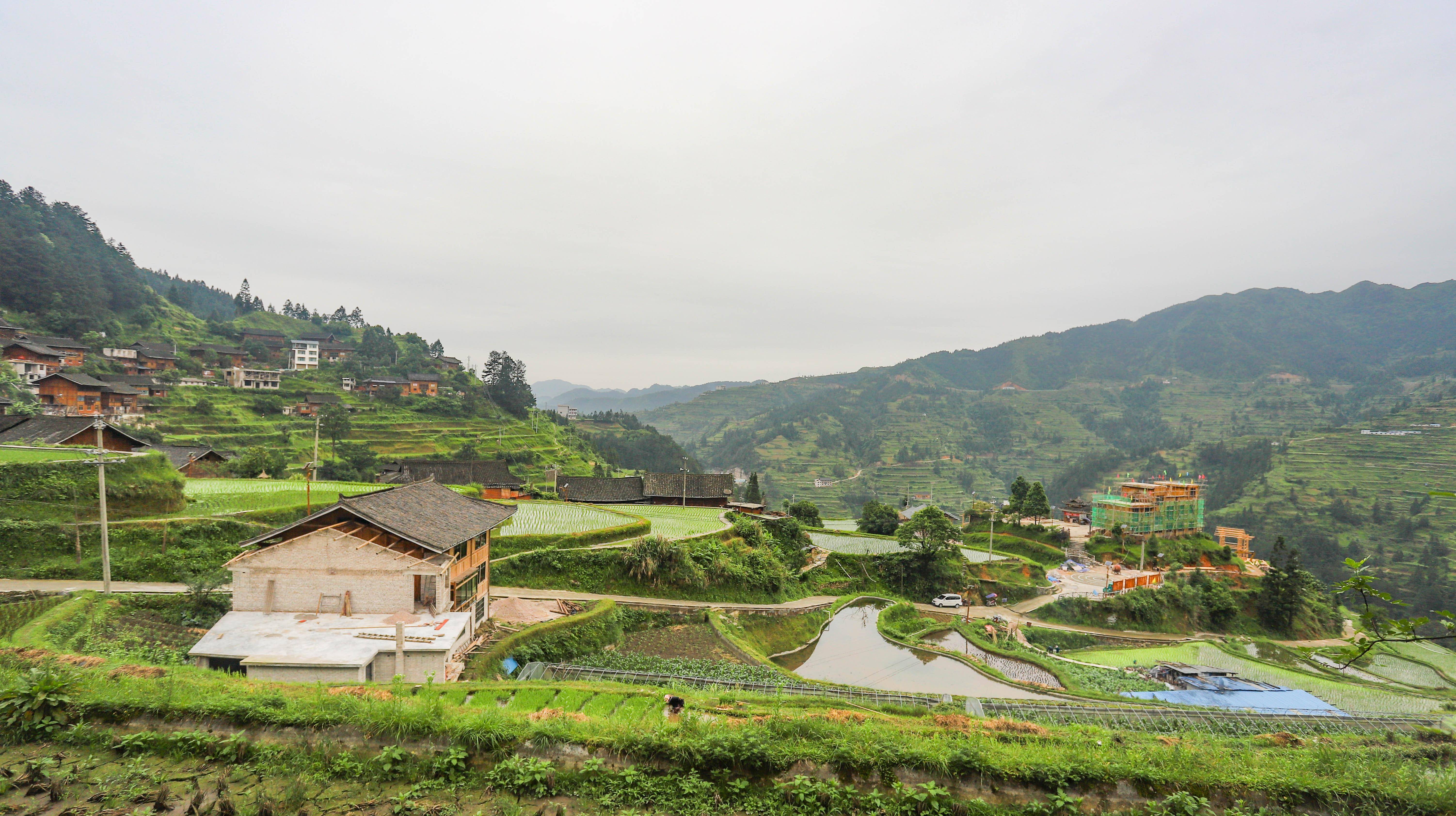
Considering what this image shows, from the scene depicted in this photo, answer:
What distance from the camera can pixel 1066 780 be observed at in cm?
903

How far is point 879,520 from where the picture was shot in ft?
177

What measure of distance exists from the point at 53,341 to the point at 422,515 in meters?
68.4

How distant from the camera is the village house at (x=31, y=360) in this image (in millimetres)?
52031

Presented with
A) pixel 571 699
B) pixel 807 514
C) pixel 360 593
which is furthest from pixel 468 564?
pixel 807 514

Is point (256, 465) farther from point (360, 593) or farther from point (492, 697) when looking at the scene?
point (492, 697)

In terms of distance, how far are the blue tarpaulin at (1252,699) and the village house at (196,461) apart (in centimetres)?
5000

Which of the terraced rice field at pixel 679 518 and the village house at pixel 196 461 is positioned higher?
the village house at pixel 196 461

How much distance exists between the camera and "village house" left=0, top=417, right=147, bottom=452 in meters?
25.3

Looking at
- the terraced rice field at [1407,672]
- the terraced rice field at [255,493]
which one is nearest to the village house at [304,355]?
the terraced rice field at [255,493]

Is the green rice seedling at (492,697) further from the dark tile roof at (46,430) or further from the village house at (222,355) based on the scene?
the village house at (222,355)

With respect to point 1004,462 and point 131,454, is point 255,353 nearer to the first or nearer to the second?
point 131,454

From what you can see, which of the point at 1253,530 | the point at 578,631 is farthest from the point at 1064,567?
the point at 1253,530

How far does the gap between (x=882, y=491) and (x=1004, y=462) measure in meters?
50.3

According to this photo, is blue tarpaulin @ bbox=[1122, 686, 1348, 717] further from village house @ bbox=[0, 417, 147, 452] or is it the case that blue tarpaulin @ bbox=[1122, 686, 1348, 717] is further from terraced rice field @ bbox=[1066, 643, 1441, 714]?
village house @ bbox=[0, 417, 147, 452]
